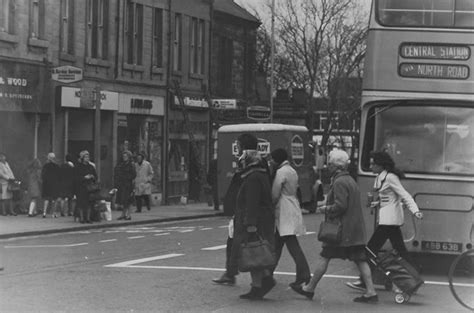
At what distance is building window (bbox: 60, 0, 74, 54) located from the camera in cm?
2841

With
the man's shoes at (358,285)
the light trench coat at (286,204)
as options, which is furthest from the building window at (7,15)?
the man's shoes at (358,285)

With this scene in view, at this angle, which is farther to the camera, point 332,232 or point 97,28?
point 97,28

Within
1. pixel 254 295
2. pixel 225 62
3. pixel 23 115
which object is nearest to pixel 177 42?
pixel 225 62

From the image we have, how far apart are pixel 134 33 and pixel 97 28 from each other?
8.49 feet

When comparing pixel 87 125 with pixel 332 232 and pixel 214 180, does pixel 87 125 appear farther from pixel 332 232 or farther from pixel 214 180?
pixel 332 232

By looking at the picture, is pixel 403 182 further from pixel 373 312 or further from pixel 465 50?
pixel 373 312

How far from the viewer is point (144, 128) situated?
33594mm

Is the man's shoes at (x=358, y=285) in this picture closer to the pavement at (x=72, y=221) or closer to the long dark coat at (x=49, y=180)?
the pavement at (x=72, y=221)

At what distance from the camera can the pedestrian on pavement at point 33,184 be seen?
24953 millimetres

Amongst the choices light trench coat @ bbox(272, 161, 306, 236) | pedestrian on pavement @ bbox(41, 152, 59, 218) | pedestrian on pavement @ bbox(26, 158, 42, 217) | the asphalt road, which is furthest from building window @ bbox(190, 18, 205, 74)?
light trench coat @ bbox(272, 161, 306, 236)

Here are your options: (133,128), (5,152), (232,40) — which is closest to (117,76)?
(133,128)

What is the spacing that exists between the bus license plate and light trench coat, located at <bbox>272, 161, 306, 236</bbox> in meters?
2.69

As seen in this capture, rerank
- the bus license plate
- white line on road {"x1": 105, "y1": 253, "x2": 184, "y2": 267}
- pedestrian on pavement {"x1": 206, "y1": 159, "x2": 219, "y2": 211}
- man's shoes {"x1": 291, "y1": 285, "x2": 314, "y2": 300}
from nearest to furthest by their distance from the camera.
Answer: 1. man's shoes {"x1": 291, "y1": 285, "x2": 314, "y2": 300}
2. the bus license plate
3. white line on road {"x1": 105, "y1": 253, "x2": 184, "y2": 267}
4. pedestrian on pavement {"x1": 206, "y1": 159, "x2": 219, "y2": 211}

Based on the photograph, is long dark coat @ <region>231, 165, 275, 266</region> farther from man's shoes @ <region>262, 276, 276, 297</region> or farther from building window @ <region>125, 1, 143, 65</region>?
building window @ <region>125, 1, 143, 65</region>
